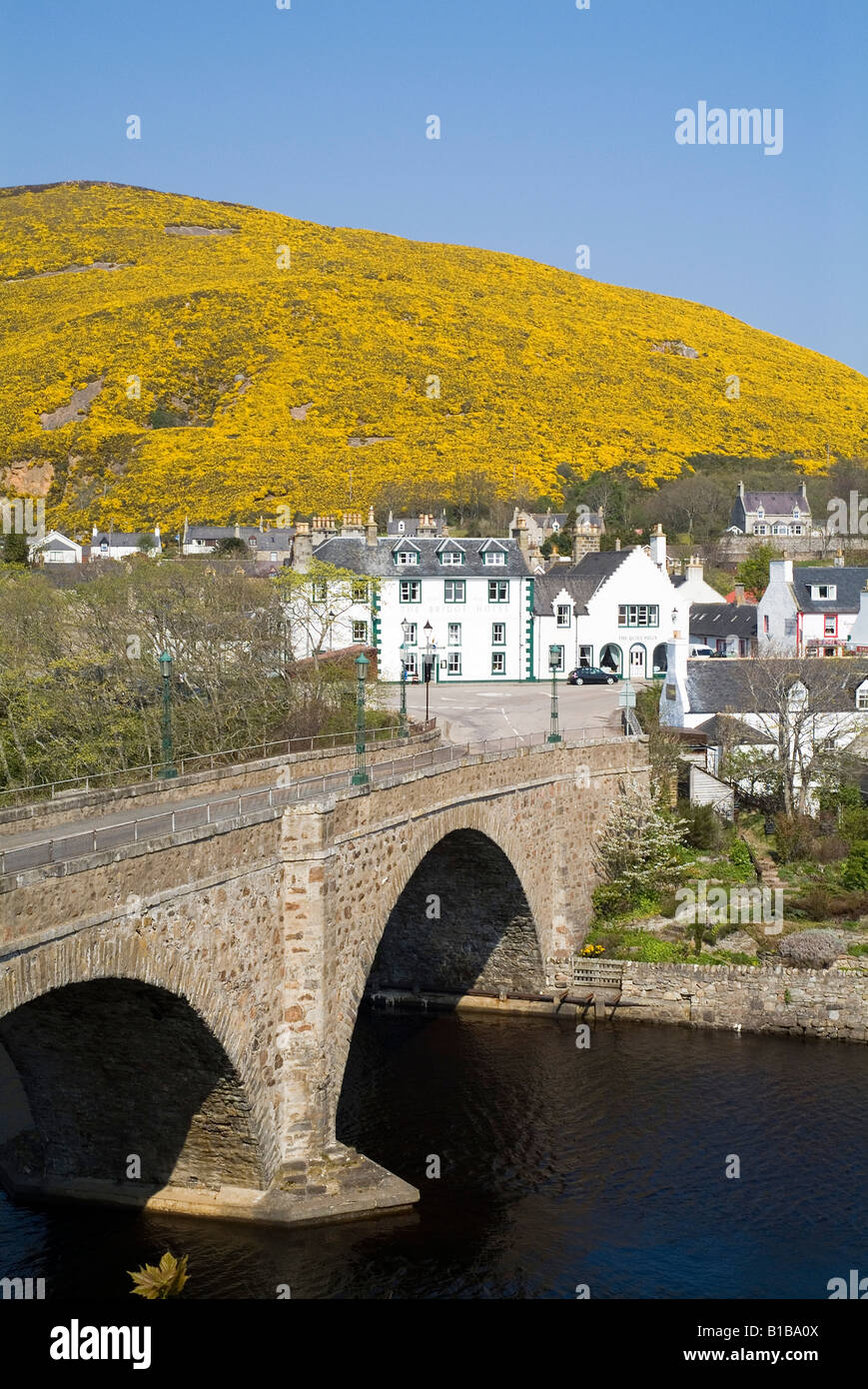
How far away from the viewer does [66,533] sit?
458 feet

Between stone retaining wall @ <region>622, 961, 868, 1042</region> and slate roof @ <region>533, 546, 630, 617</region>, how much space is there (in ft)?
117

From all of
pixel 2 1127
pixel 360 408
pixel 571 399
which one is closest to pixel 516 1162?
pixel 2 1127

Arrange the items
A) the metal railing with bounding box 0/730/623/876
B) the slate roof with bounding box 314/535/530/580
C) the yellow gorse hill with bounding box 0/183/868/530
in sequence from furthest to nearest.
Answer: the yellow gorse hill with bounding box 0/183/868/530 < the slate roof with bounding box 314/535/530/580 < the metal railing with bounding box 0/730/623/876

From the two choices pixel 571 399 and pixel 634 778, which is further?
pixel 571 399

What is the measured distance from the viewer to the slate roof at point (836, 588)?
72.4 meters

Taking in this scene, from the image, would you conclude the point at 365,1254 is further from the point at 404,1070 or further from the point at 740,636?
the point at 740,636

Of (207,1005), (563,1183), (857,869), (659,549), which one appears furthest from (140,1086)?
(659,549)

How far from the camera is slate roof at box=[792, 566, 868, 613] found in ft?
238

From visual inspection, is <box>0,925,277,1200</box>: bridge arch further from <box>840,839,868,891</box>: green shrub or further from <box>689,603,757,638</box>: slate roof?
<box>689,603,757,638</box>: slate roof

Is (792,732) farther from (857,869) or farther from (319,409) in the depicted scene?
(319,409)

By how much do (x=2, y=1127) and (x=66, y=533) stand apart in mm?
112548

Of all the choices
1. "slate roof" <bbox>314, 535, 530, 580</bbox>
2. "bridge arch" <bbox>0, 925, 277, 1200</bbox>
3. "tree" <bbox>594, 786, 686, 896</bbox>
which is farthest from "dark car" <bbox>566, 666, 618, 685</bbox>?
"bridge arch" <bbox>0, 925, 277, 1200</bbox>

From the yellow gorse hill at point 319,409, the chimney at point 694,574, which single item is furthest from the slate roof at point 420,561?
the yellow gorse hill at point 319,409

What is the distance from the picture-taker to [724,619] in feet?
258
